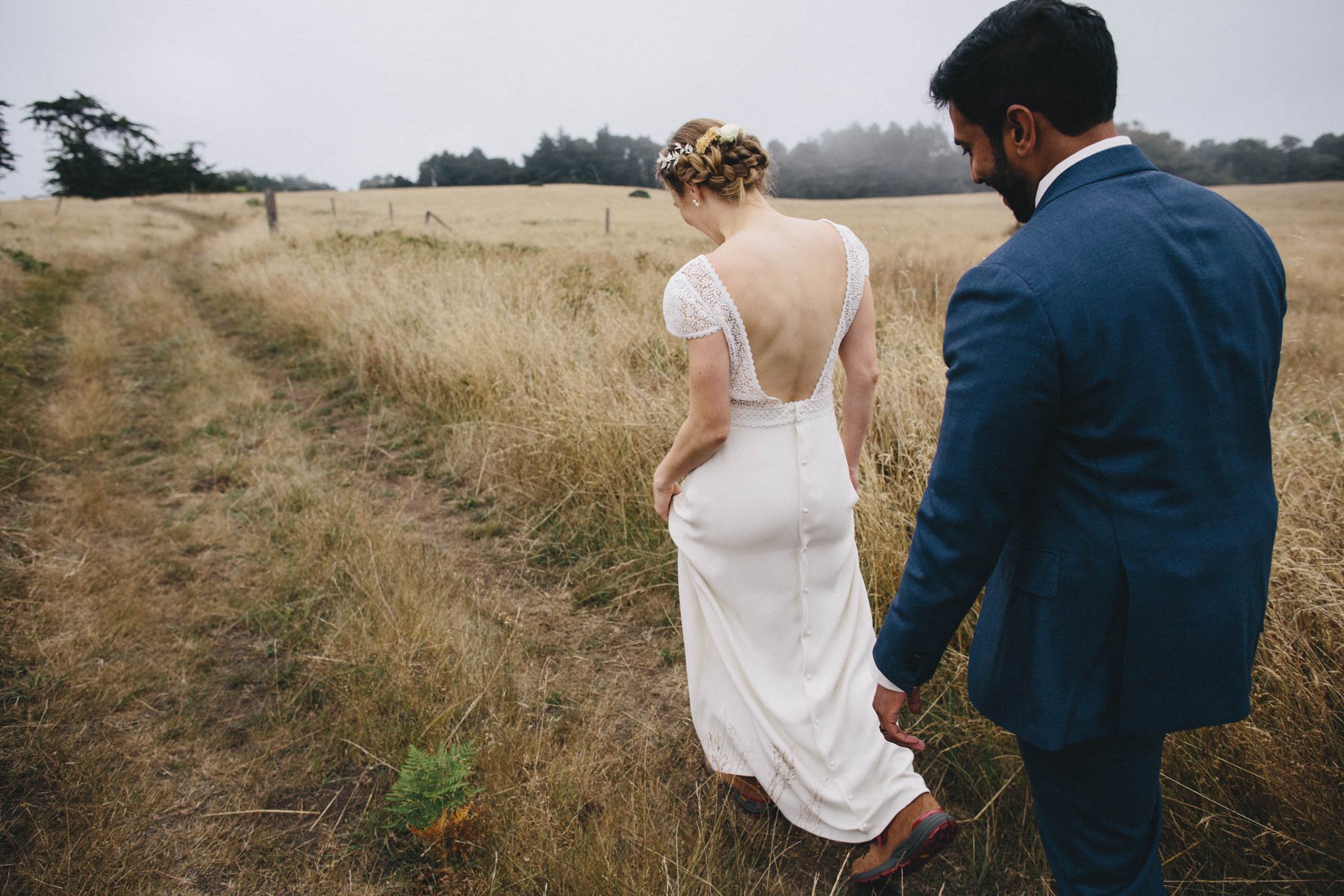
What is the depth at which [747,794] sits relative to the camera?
236 cm

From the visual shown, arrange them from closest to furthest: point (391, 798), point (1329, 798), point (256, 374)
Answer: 1. point (1329, 798)
2. point (391, 798)
3. point (256, 374)

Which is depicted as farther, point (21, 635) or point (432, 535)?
point (432, 535)

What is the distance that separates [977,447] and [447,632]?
2683mm

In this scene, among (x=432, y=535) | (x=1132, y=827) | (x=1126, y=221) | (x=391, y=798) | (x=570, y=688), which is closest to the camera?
(x=1126, y=221)

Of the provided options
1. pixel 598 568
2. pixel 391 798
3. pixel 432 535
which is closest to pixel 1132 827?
pixel 391 798

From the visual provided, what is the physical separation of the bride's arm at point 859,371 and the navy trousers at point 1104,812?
4.07ft

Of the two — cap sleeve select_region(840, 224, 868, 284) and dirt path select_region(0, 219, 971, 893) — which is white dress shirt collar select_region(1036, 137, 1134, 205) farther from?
dirt path select_region(0, 219, 971, 893)

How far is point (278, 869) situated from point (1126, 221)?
2.90m

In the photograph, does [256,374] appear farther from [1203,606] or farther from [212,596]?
[1203,606]

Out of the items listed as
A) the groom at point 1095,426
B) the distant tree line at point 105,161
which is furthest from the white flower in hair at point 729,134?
the distant tree line at point 105,161

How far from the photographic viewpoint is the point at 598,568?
3.90m

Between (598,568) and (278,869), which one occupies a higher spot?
(598,568)

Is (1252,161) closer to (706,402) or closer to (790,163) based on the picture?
(790,163)

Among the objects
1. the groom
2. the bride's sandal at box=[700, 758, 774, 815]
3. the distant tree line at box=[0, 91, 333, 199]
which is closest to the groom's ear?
the groom
